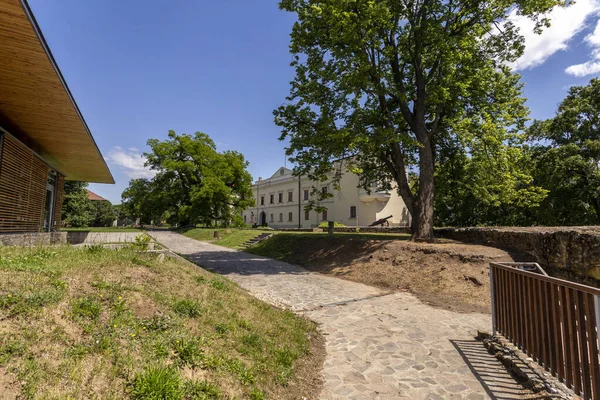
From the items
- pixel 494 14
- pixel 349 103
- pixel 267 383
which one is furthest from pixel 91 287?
pixel 494 14

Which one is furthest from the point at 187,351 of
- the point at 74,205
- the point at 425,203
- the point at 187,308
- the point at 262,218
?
the point at 262,218

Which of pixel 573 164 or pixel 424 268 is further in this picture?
pixel 573 164

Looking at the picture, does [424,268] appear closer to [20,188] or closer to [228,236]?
[20,188]

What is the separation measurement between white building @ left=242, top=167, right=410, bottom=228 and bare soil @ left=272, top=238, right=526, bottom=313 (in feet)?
51.0

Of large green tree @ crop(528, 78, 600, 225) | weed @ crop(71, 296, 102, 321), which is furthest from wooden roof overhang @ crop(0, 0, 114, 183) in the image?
large green tree @ crop(528, 78, 600, 225)

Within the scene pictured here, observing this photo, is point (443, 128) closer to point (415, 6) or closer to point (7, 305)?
point (415, 6)

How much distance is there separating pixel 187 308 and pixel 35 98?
7.06 meters

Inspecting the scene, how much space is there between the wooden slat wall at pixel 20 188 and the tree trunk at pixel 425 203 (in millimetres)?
14252

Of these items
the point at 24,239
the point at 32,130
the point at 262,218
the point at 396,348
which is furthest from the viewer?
the point at 262,218

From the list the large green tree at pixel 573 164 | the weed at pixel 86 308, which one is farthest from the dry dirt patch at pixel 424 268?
the large green tree at pixel 573 164

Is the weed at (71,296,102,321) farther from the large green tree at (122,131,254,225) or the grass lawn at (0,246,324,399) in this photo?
the large green tree at (122,131,254,225)

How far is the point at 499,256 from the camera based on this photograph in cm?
966

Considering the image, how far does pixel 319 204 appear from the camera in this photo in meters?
36.5

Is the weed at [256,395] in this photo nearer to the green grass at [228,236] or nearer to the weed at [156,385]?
the weed at [156,385]
